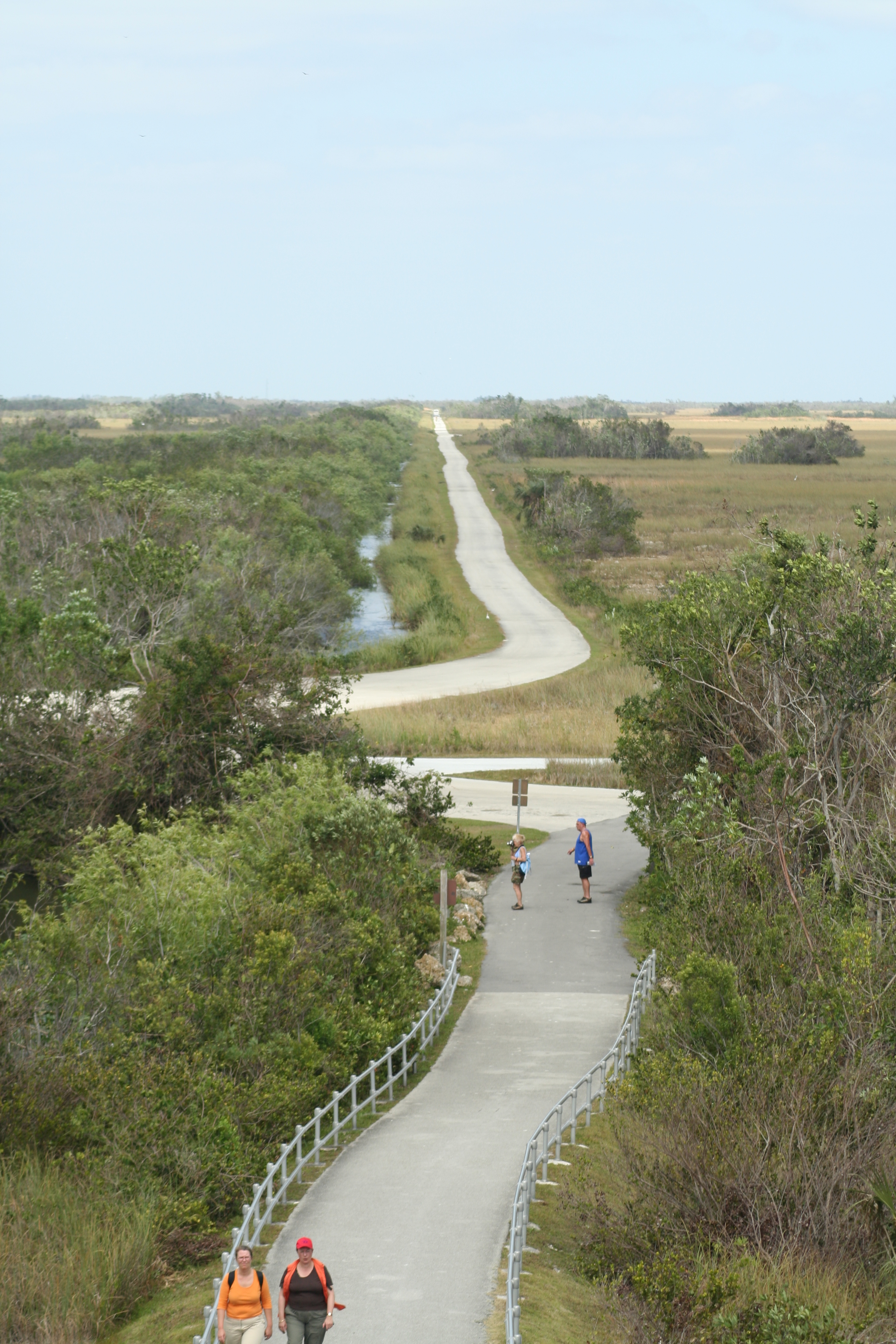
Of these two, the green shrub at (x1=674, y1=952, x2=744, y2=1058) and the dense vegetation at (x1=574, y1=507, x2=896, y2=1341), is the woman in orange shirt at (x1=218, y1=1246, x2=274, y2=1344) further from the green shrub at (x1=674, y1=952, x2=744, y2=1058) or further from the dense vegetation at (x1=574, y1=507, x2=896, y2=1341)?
the green shrub at (x1=674, y1=952, x2=744, y2=1058)

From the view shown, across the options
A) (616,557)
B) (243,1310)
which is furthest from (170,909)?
(616,557)

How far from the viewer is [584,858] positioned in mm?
27219

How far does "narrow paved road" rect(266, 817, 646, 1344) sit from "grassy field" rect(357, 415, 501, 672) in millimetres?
32285

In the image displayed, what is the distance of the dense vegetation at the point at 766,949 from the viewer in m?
12.6

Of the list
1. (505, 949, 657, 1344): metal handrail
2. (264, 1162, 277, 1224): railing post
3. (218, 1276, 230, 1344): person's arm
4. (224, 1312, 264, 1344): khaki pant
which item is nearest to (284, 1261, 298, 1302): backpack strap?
(224, 1312, 264, 1344): khaki pant

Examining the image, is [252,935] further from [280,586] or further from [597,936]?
[280,586]

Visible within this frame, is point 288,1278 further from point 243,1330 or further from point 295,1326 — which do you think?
point 243,1330

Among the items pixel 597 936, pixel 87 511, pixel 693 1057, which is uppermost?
pixel 87 511

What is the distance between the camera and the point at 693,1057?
15109 mm

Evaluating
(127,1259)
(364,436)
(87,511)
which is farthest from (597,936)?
(364,436)

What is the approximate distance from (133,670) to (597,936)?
14.1m

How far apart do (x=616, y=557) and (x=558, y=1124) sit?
75338mm

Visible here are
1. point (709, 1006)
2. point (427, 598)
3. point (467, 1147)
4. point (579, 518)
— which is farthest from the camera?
point (579, 518)

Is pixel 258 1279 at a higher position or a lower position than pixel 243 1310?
higher
